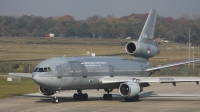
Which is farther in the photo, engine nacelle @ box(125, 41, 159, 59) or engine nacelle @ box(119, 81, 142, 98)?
engine nacelle @ box(125, 41, 159, 59)

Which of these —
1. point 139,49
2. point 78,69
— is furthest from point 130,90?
point 139,49

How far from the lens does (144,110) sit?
3769cm

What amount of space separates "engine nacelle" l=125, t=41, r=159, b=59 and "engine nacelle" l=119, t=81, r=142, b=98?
6.62 m

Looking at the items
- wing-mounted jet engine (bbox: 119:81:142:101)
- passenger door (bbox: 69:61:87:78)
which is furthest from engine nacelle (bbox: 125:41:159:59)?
passenger door (bbox: 69:61:87:78)

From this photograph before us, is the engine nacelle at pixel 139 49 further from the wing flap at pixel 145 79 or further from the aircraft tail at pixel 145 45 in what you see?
the wing flap at pixel 145 79

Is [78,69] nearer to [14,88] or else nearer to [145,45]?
[145,45]

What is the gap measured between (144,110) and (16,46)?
9600 cm

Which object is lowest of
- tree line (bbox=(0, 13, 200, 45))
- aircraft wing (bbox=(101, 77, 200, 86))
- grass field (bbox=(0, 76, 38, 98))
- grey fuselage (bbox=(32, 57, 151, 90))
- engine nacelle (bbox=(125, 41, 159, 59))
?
grass field (bbox=(0, 76, 38, 98))

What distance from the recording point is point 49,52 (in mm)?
115562

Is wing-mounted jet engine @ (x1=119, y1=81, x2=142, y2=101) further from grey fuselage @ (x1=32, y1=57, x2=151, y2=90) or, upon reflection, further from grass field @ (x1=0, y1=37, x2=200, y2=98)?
grass field @ (x1=0, y1=37, x2=200, y2=98)

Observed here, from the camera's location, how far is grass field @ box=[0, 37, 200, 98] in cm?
6468

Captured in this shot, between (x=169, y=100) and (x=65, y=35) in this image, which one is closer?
(x=169, y=100)

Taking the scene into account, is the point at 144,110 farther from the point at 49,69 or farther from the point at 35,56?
the point at 35,56

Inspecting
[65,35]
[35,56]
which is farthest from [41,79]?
[65,35]
